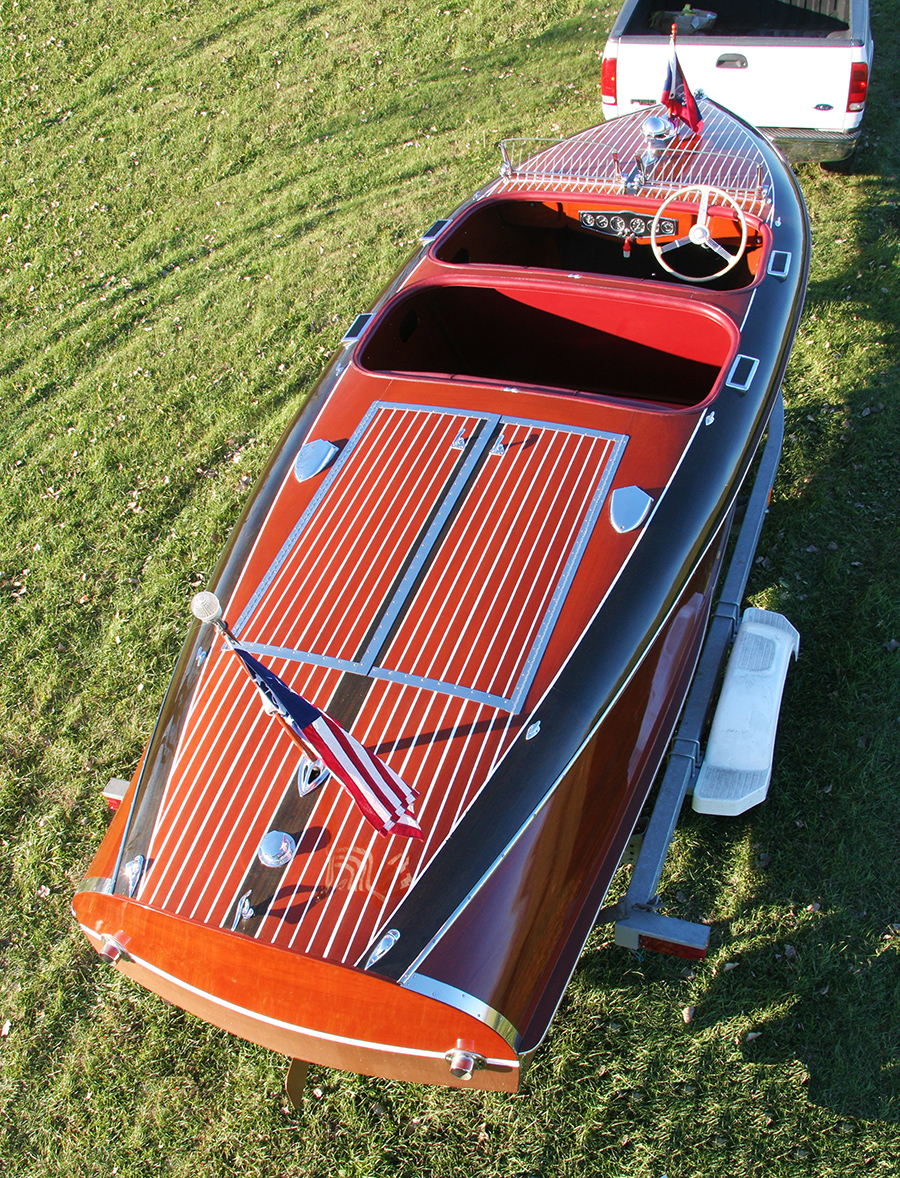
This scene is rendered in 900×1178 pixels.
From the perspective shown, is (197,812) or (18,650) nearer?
(197,812)

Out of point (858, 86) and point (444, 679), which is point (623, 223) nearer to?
point (858, 86)

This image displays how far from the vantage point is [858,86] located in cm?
632

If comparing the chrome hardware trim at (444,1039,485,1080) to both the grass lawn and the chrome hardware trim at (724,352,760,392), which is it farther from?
the chrome hardware trim at (724,352,760,392)

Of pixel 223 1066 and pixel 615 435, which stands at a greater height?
pixel 615 435

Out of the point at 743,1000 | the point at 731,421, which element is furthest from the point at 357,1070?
the point at 731,421

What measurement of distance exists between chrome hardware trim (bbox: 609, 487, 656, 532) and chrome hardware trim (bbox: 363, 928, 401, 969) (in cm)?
165

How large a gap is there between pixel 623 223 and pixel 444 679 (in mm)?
3213

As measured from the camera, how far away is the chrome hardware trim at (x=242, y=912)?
2703mm

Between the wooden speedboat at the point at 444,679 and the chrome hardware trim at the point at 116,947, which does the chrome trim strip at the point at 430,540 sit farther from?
Result: the chrome hardware trim at the point at 116,947

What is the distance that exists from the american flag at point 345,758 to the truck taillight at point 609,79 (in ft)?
20.3

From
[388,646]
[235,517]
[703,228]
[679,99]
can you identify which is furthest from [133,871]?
[679,99]

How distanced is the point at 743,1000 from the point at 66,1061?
9.04ft

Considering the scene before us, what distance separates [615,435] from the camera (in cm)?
353

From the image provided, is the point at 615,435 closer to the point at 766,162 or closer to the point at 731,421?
the point at 731,421
